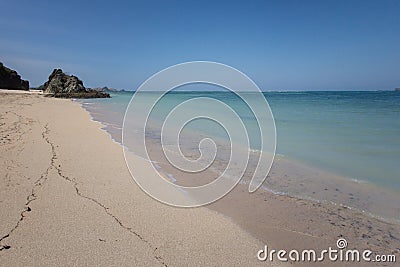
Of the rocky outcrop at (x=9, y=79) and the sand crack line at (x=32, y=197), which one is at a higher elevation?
the rocky outcrop at (x=9, y=79)

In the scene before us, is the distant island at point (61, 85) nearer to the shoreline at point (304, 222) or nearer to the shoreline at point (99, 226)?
the shoreline at point (99, 226)

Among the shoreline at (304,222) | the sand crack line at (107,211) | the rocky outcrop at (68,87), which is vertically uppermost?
the rocky outcrop at (68,87)

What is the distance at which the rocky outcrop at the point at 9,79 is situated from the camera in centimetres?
5282

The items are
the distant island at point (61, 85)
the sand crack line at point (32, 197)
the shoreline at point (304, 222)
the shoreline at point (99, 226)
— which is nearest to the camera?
the shoreline at point (99, 226)

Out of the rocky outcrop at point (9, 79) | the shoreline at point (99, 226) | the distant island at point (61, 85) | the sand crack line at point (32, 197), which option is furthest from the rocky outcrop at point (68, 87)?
the shoreline at point (99, 226)

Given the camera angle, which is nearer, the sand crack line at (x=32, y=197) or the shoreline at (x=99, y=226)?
the shoreline at (x=99, y=226)

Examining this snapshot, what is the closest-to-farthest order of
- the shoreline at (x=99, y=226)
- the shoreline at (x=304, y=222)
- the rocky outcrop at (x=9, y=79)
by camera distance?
the shoreline at (x=99, y=226) → the shoreline at (x=304, y=222) → the rocky outcrop at (x=9, y=79)

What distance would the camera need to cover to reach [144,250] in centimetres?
267

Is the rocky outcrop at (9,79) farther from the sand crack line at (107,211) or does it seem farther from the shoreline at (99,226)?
the shoreline at (99,226)

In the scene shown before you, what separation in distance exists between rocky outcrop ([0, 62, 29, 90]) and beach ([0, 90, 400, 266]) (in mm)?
62739

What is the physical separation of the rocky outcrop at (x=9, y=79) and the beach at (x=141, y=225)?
206 ft

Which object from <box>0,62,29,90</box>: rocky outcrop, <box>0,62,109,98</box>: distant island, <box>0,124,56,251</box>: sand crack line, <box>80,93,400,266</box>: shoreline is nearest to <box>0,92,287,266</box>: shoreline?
<box>0,124,56,251</box>: sand crack line

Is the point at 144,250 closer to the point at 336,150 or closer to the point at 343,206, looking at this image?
the point at 343,206

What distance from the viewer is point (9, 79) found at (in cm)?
5519
